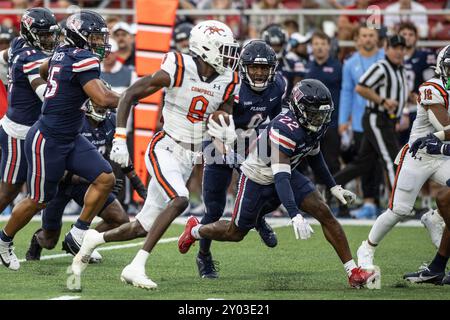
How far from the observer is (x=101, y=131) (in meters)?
9.65

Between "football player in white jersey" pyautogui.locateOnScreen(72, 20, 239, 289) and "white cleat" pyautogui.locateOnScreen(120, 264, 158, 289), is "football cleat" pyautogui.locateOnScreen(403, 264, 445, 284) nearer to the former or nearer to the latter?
"football player in white jersey" pyautogui.locateOnScreen(72, 20, 239, 289)

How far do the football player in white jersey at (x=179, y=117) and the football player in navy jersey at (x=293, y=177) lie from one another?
33 centimetres

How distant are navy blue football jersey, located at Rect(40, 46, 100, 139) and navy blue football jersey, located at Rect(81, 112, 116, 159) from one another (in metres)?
1.31

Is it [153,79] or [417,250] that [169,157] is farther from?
[417,250]

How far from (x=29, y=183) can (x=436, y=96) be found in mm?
3196

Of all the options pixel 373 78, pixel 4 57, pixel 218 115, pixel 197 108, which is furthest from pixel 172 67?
pixel 373 78

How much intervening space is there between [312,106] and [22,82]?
9.21 feet

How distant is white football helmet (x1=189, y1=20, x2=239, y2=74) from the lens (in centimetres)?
781

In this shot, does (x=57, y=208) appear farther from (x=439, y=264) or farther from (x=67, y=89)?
(x=439, y=264)

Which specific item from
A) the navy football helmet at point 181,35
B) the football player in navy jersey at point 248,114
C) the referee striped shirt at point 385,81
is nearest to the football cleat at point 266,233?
the football player in navy jersey at point 248,114

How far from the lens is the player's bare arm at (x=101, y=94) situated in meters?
7.73

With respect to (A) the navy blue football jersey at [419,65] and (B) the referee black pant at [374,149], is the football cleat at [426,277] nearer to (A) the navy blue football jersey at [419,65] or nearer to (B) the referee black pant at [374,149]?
(B) the referee black pant at [374,149]

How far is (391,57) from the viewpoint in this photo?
12125 millimetres

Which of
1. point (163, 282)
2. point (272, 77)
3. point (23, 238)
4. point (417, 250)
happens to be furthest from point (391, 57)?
point (163, 282)
